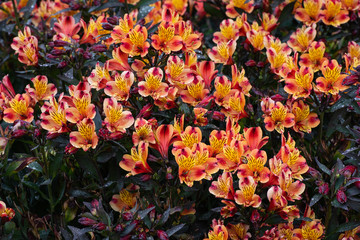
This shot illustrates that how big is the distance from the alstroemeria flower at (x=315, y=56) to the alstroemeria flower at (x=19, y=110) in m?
1.25

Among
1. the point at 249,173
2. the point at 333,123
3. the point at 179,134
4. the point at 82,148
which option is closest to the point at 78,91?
the point at 82,148

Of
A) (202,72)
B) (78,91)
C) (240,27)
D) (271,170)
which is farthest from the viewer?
(240,27)

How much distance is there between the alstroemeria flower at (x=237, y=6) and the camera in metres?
2.70

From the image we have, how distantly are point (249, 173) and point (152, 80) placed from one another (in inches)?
20.8

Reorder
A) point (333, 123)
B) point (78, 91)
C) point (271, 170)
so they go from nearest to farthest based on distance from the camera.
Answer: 1. point (271, 170)
2. point (78, 91)
3. point (333, 123)

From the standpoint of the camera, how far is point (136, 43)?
6.40ft

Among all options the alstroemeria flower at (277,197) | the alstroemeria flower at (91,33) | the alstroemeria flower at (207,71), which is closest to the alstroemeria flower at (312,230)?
the alstroemeria flower at (277,197)

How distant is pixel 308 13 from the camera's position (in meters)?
2.56

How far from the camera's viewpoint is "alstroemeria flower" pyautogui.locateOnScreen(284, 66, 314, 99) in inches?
77.4

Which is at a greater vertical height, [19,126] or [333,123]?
[19,126]

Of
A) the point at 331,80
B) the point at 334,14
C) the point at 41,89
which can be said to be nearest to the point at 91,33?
the point at 41,89

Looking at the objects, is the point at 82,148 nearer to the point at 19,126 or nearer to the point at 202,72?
the point at 19,126

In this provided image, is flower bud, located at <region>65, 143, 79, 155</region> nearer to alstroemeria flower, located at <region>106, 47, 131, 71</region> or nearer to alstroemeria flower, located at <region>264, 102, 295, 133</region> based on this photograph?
alstroemeria flower, located at <region>106, 47, 131, 71</region>

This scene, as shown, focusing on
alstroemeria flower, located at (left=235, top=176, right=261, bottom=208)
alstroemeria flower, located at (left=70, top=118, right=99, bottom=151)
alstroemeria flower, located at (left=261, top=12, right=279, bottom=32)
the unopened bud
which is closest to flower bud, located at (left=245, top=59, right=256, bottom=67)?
the unopened bud
